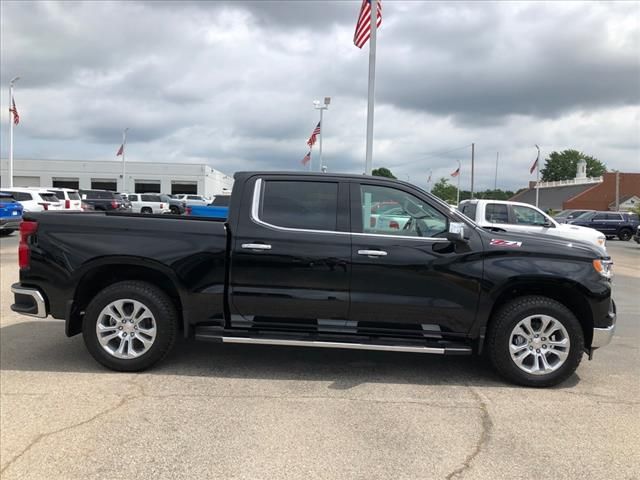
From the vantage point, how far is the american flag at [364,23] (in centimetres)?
1472

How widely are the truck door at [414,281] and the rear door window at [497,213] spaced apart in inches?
350

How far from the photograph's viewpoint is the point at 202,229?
15.7 feet

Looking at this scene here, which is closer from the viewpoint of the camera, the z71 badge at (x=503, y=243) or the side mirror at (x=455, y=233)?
the side mirror at (x=455, y=233)

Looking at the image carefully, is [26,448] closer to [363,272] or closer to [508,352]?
[363,272]

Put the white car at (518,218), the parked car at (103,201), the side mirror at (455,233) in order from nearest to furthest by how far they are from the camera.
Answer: the side mirror at (455,233) → the white car at (518,218) → the parked car at (103,201)

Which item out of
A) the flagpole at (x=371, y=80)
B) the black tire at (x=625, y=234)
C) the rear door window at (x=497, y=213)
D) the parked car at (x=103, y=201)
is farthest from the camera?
the parked car at (x=103, y=201)

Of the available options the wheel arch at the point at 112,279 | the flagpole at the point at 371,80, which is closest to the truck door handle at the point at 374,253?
the wheel arch at the point at 112,279

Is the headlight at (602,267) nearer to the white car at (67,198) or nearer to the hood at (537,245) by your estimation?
the hood at (537,245)

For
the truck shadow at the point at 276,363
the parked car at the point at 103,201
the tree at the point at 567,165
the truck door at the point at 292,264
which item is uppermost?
Answer: the tree at the point at 567,165

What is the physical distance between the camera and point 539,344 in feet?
15.4

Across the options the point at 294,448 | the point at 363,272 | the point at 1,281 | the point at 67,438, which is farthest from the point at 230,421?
the point at 1,281

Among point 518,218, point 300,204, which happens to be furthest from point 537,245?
point 518,218

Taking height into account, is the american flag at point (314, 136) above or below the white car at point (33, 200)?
above

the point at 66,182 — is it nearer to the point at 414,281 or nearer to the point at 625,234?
the point at 625,234
